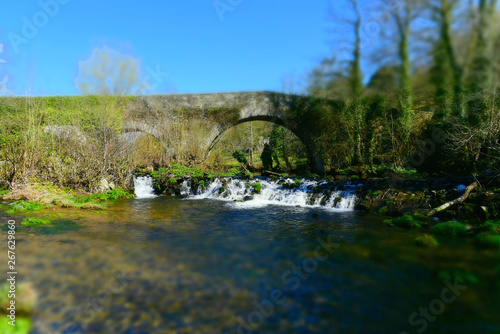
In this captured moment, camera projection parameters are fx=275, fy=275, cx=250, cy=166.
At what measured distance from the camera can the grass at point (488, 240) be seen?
16.9 feet

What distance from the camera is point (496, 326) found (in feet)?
9.49

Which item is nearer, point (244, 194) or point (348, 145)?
point (244, 194)

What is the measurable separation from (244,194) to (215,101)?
9.52 m

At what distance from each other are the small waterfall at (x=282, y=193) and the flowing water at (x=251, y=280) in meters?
3.23

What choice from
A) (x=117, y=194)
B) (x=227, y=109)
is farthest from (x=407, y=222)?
(x=227, y=109)

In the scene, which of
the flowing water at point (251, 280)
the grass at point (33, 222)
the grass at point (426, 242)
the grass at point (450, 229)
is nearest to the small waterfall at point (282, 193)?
the flowing water at point (251, 280)

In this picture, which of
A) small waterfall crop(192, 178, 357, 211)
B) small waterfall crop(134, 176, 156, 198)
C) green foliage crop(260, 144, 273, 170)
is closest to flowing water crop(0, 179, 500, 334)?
small waterfall crop(192, 178, 357, 211)

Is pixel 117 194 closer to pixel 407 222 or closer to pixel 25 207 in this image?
pixel 25 207

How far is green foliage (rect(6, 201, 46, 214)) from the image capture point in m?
7.70

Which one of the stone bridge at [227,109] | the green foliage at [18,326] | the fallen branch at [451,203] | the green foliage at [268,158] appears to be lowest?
the green foliage at [18,326]

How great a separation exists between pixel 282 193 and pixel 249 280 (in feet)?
25.4

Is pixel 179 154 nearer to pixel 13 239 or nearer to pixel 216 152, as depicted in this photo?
pixel 216 152

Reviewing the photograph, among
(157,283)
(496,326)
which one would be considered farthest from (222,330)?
(496,326)

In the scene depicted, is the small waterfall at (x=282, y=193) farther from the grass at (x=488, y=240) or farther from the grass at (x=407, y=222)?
the grass at (x=488, y=240)
